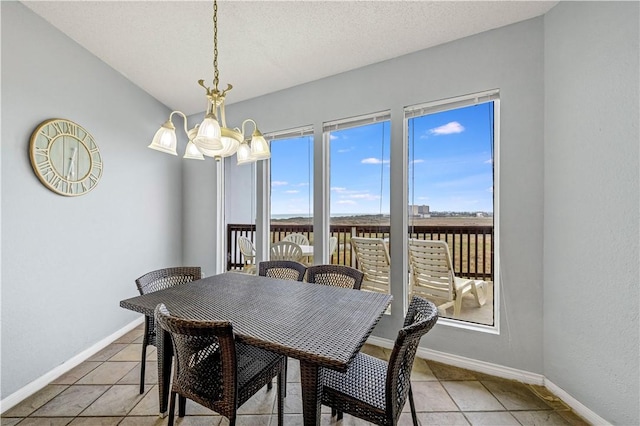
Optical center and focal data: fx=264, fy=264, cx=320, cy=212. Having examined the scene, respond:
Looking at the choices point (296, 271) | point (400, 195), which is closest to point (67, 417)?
point (296, 271)

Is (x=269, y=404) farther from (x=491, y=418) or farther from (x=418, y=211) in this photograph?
(x=418, y=211)

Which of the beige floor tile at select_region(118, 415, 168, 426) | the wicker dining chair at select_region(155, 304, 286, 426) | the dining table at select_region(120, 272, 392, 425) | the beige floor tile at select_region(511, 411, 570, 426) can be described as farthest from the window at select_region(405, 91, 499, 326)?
the beige floor tile at select_region(118, 415, 168, 426)

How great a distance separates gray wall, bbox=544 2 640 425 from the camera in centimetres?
148

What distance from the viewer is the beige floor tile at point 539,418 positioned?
165 cm

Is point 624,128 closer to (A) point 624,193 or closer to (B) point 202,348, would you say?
(A) point 624,193

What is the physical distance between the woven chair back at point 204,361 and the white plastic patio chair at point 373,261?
1.62 meters

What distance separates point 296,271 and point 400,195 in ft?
4.03

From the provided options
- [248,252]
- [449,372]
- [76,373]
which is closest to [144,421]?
[76,373]

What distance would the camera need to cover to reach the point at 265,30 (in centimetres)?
214

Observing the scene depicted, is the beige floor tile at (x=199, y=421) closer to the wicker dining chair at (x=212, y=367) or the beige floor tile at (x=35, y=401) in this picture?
the wicker dining chair at (x=212, y=367)

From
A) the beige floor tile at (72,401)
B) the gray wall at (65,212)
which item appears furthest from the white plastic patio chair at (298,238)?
the beige floor tile at (72,401)

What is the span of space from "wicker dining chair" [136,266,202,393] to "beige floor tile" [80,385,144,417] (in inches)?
3.2

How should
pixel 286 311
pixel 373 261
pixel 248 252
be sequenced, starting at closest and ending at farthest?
pixel 286 311 < pixel 373 261 < pixel 248 252

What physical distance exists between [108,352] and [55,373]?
422mm
